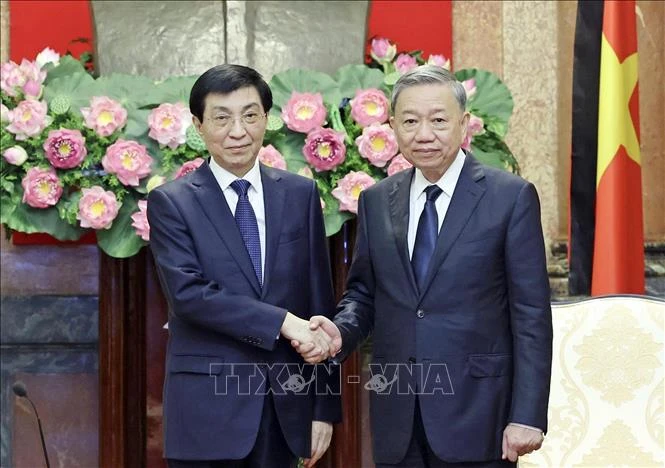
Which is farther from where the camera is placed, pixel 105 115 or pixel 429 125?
pixel 105 115

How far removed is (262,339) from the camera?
9.24ft

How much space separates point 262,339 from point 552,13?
2910mm

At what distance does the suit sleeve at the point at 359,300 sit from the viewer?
295 cm

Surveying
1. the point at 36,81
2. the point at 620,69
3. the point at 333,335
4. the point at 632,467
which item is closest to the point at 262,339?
the point at 333,335

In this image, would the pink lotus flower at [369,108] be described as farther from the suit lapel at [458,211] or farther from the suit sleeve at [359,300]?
the suit lapel at [458,211]

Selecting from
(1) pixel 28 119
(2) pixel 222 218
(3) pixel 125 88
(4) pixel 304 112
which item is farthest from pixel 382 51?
(2) pixel 222 218

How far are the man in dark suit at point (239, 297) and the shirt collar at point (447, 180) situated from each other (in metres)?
0.30

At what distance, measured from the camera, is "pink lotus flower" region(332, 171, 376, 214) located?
3.94m

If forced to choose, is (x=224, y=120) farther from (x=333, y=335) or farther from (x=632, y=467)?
(x=632, y=467)

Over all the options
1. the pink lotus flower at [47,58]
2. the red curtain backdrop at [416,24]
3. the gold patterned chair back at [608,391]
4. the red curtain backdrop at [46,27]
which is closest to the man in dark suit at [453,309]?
the gold patterned chair back at [608,391]

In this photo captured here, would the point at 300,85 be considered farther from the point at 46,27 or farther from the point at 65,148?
the point at 46,27

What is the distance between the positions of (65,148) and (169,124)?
1.11 feet

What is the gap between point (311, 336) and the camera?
2836 mm

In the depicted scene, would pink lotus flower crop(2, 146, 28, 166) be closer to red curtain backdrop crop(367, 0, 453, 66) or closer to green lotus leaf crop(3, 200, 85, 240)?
green lotus leaf crop(3, 200, 85, 240)
